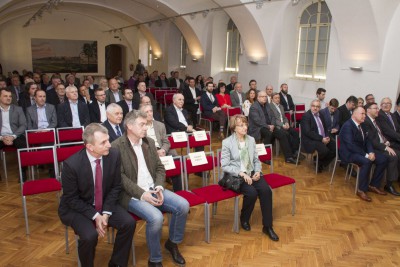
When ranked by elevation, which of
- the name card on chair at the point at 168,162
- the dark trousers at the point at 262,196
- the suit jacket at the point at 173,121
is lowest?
the dark trousers at the point at 262,196

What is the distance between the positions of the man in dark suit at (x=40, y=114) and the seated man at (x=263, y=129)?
356 cm

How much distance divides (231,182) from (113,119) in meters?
1.68

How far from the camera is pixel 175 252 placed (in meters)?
3.21

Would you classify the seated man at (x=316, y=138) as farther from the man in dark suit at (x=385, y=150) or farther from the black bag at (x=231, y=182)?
the black bag at (x=231, y=182)

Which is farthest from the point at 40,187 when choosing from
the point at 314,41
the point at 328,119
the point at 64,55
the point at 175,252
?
the point at 64,55

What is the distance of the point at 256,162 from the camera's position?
3.99 meters

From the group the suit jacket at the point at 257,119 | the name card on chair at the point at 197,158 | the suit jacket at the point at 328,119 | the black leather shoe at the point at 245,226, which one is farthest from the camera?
the suit jacket at the point at 257,119

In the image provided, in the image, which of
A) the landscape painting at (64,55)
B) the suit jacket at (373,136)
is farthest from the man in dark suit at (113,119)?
the landscape painting at (64,55)

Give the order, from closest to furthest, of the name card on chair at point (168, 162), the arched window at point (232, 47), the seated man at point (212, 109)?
the name card on chair at point (168, 162) < the seated man at point (212, 109) < the arched window at point (232, 47)

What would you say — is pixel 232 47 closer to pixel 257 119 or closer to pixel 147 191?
pixel 257 119

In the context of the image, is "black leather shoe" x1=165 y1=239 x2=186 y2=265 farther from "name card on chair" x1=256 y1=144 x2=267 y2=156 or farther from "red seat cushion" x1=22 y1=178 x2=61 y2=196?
"name card on chair" x1=256 y1=144 x2=267 y2=156

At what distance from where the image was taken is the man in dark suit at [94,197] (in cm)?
271

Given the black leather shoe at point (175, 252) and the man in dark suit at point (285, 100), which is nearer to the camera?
the black leather shoe at point (175, 252)

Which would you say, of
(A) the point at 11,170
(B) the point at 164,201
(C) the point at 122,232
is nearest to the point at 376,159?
(B) the point at 164,201
